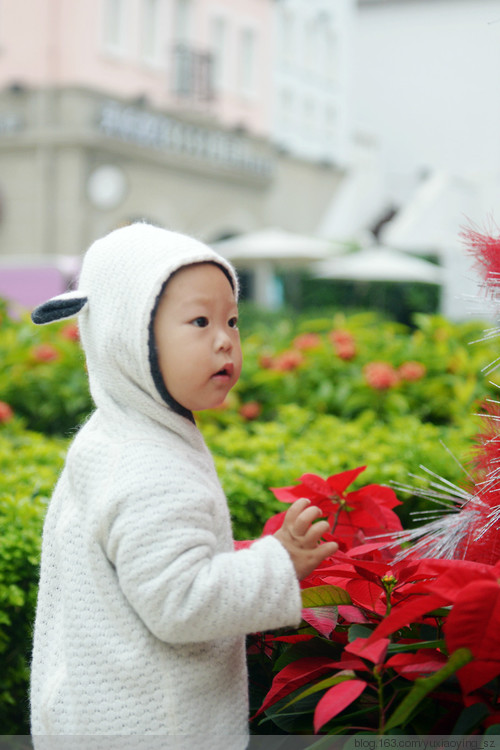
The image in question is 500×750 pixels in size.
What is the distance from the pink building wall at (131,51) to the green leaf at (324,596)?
14.7m

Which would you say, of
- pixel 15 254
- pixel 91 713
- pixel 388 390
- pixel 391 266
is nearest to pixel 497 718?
pixel 91 713

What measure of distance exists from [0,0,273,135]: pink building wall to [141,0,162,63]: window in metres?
0.04

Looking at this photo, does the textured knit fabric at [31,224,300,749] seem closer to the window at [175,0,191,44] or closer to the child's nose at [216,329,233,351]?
the child's nose at [216,329,233,351]

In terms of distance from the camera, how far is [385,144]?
2638 centimetres

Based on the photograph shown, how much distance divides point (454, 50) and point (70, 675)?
1034 inches

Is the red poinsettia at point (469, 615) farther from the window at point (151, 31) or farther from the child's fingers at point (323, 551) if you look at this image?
the window at point (151, 31)

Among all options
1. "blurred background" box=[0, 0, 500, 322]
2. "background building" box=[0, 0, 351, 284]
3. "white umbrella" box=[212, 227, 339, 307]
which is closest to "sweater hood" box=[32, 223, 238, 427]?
"blurred background" box=[0, 0, 500, 322]

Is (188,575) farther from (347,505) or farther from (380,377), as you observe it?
(380,377)

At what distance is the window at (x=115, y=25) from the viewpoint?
16.0m

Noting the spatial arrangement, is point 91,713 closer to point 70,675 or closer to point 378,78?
point 70,675

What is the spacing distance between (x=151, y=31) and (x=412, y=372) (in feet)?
47.0

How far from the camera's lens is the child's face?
4.32 feet

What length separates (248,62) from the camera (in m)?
19.7

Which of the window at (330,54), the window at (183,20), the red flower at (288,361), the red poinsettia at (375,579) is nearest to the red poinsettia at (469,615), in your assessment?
the red poinsettia at (375,579)
